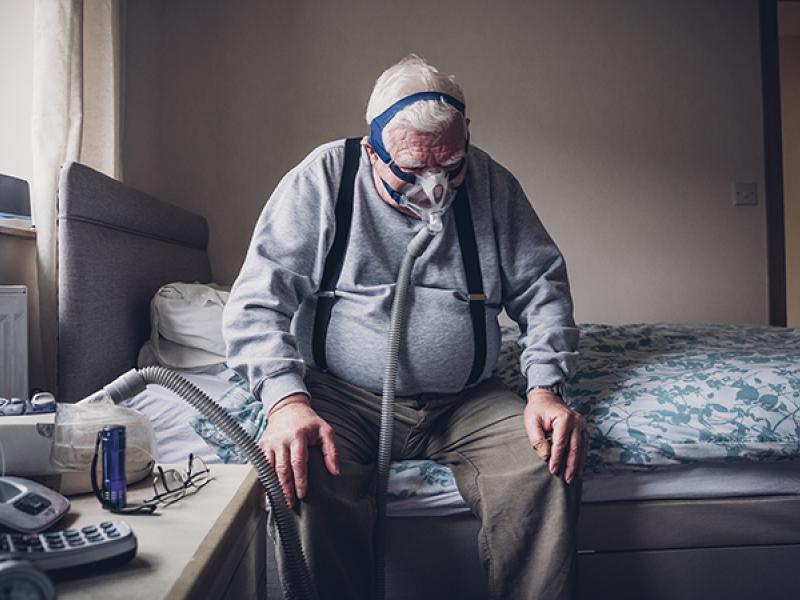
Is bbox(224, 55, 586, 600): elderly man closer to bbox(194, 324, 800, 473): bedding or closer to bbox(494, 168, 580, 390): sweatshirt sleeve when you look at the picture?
bbox(494, 168, 580, 390): sweatshirt sleeve

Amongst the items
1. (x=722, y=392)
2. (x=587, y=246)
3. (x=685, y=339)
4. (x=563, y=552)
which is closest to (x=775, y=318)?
(x=587, y=246)

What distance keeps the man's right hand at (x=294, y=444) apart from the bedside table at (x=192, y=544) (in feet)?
0.21

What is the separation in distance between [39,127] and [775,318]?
3.13 meters

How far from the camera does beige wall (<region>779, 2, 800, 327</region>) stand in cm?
482

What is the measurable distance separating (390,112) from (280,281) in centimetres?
35

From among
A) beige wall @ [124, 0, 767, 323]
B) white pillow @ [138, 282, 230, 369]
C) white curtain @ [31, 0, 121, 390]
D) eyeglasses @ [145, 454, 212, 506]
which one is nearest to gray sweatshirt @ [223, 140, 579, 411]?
eyeglasses @ [145, 454, 212, 506]

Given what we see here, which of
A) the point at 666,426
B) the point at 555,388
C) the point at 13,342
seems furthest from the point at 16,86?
the point at 666,426

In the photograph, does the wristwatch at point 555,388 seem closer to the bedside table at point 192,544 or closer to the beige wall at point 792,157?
the bedside table at point 192,544

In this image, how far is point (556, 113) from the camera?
9.67 feet

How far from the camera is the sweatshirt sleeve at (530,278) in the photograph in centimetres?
121

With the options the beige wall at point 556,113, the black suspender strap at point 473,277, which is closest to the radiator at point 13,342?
the black suspender strap at point 473,277

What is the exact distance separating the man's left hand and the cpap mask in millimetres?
355

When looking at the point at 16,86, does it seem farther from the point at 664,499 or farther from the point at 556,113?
the point at 556,113

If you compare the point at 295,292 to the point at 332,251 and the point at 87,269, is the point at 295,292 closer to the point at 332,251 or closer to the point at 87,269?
the point at 332,251
